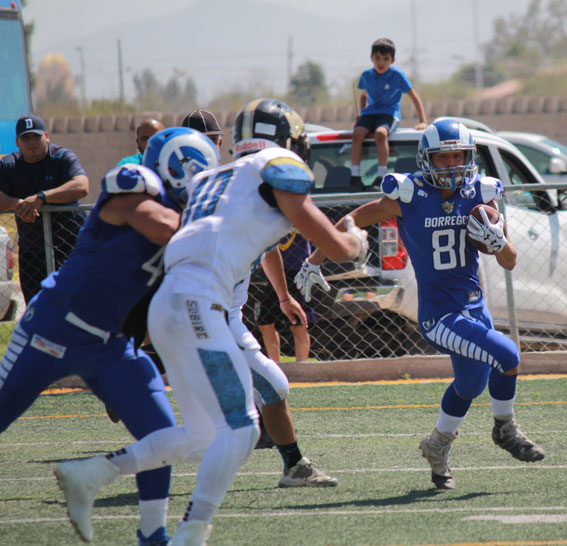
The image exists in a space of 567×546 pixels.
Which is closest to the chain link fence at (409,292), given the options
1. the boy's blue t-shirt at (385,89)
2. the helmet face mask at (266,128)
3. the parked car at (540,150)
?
the boy's blue t-shirt at (385,89)

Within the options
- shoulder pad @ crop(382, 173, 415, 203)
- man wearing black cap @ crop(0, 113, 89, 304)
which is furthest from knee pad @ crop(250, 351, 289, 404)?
man wearing black cap @ crop(0, 113, 89, 304)

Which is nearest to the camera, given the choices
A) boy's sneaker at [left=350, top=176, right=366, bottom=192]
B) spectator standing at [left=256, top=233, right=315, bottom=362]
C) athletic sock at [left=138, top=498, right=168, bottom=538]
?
athletic sock at [left=138, top=498, right=168, bottom=538]

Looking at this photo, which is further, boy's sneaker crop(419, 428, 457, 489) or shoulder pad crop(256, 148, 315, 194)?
boy's sneaker crop(419, 428, 457, 489)

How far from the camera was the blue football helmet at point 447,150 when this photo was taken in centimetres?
525

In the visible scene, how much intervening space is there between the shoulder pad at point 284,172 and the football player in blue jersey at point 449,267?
1.51m

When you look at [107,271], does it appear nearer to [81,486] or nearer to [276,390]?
[81,486]

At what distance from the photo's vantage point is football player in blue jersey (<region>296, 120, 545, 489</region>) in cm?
515

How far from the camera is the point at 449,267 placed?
5.19m

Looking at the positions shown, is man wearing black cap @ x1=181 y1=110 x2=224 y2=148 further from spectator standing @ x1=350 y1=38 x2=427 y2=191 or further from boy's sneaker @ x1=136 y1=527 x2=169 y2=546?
boy's sneaker @ x1=136 y1=527 x2=169 y2=546

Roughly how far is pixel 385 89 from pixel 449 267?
17.5 feet

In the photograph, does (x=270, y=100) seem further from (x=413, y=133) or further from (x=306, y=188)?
(x=413, y=133)

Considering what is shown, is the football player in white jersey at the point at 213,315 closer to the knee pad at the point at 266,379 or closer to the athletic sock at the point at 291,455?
the knee pad at the point at 266,379

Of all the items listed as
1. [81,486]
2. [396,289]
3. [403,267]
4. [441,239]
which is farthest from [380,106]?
[81,486]

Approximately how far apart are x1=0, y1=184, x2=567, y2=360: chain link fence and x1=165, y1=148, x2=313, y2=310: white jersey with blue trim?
440cm
